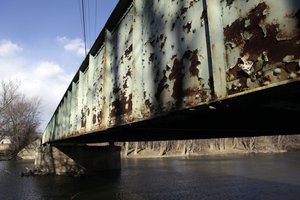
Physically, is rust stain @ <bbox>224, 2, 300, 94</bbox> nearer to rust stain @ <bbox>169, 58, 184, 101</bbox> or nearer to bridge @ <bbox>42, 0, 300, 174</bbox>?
bridge @ <bbox>42, 0, 300, 174</bbox>

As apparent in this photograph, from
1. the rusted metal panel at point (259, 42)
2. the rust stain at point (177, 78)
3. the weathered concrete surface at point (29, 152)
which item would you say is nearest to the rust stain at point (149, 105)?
the rust stain at point (177, 78)

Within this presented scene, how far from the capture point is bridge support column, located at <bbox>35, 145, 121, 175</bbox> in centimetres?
3000

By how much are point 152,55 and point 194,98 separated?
5.63 ft

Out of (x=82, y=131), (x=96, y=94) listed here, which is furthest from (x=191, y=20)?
(x=82, y=131)

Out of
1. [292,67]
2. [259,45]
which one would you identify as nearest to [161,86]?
[259,45]

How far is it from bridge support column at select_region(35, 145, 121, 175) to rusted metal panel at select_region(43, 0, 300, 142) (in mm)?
22281

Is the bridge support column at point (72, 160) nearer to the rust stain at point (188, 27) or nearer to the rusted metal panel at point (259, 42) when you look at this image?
the rust stain at point (188, 27)

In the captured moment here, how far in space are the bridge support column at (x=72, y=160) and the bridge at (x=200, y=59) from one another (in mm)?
22577

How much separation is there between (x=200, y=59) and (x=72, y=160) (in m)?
27.4

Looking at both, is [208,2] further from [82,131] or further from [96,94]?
[82,131]

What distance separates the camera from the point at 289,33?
3.04 m

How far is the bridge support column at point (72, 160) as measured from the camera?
30.0 metres

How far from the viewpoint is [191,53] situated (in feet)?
15.1

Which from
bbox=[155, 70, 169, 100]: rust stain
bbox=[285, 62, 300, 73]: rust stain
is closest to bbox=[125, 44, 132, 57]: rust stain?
bbox=[155, 70, 169, 100]: rust stain
